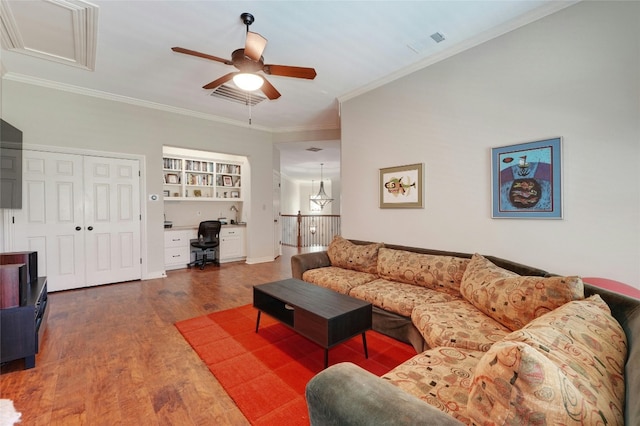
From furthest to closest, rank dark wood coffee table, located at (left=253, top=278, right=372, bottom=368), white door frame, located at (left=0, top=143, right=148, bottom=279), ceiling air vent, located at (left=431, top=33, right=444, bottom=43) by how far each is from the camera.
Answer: white door frame, located at (left=0, top=143, right=148, bottom=279) → ceiling air vent, located at (left=431, top=33, right=444, bottom=43) → dark wood coffee table, located at (left=253, top=278, right=372, bottom=368)

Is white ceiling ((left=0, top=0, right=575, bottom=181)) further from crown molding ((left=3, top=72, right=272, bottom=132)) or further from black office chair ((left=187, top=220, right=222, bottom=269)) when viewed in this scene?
black office chair ((left=187, top=220, right=222, bottom=269))

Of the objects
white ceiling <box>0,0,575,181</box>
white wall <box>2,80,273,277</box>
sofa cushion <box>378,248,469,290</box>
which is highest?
white ceiling <box>0,0,575,181</box>

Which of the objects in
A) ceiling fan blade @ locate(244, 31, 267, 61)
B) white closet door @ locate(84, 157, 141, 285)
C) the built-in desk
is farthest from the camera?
the built-in desk

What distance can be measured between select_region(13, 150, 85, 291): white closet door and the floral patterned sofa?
4354mm

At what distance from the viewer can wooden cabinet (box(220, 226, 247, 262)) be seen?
5.88 metres

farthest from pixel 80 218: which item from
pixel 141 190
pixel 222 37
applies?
pixel 222 37

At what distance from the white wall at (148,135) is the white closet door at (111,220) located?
0.18 m

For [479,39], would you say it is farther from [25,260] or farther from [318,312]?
[25,260]

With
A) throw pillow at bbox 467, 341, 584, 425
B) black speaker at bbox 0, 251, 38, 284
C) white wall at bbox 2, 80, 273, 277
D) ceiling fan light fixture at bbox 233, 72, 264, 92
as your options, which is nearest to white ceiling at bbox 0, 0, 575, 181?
white wall at bbox 2, 80, 273, 277

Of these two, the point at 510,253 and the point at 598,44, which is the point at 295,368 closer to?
the point at 510,253

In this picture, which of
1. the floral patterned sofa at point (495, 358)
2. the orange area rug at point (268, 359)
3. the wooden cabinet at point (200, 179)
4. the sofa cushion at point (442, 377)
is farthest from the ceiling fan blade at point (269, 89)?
the wooden cabinet at point (200, 179)

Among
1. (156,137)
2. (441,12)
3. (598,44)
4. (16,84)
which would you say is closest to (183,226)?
(156,137)

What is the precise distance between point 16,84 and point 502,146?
5.98 m

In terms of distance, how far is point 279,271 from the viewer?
5.29 meters
